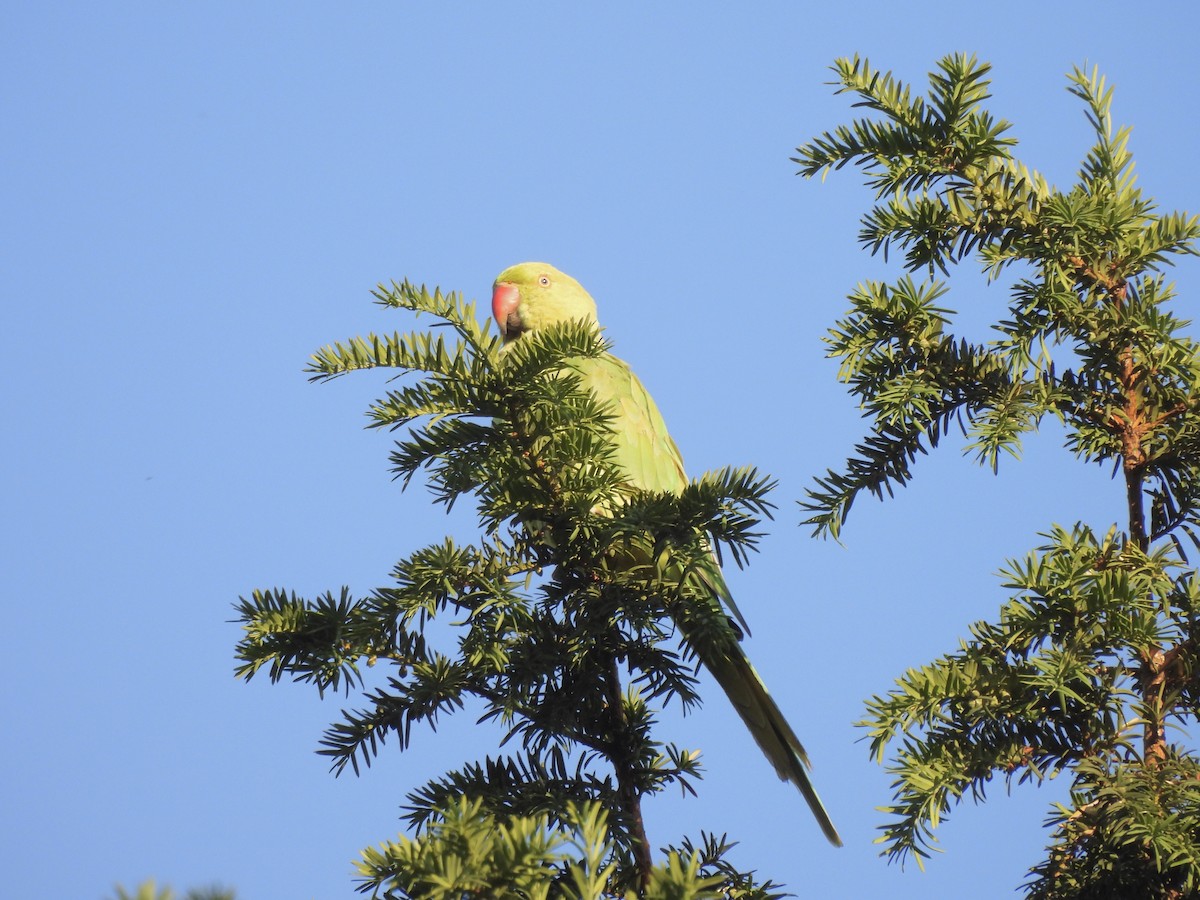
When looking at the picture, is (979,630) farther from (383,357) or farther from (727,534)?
(383,357)

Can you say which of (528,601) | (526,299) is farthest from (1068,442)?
(526,299)

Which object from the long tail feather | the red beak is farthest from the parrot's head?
the long tail feather

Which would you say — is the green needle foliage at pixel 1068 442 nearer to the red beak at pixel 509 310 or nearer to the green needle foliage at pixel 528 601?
the green needle foliage at pixel 528 601

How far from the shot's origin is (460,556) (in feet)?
7.20

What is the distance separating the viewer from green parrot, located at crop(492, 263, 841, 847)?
10.2ft

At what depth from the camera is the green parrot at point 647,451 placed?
3.11 metres

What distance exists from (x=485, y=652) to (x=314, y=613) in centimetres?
34

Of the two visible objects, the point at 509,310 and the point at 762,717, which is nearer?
the point at 762,717

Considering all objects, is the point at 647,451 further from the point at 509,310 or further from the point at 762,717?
the point at 762,717

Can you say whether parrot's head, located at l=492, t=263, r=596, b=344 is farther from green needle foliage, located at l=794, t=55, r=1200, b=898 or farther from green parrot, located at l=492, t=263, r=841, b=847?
green needle foliage, located at l=794, t=55, r=1200, b=898

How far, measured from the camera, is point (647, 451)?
4312 mm

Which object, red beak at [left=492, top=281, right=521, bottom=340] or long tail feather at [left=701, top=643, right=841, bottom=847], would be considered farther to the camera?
red beak at [left=492, top=281, right=521, bottom=340]

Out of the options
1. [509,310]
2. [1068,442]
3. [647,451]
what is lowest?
[1068,442]

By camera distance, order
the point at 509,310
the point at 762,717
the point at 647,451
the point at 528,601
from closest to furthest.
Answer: the point at 528,601, the point at 762,717, the point at 647,451, the point at 509,310
